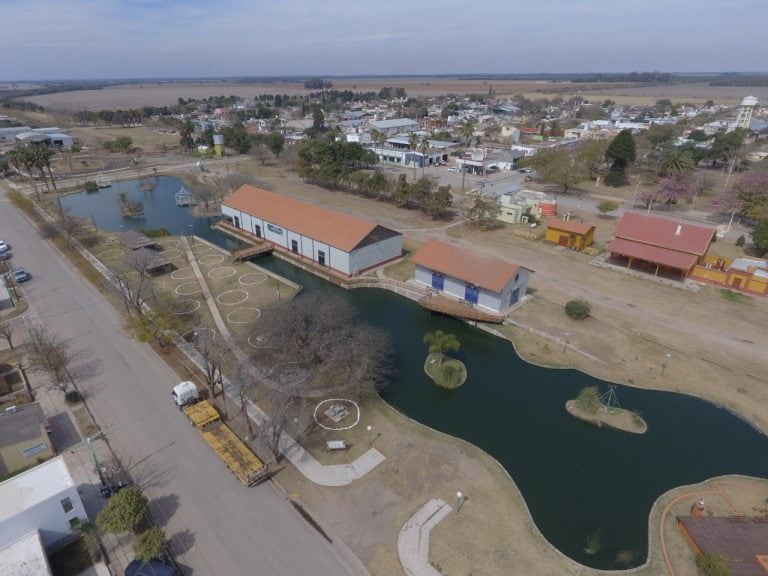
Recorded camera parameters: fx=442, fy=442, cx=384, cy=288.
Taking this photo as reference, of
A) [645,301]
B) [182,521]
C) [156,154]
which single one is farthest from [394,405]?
[156,154]

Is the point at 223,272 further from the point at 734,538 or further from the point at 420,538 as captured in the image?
the point at 734,538

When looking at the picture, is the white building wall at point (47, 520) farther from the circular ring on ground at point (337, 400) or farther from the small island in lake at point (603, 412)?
the small island in lake at point (603, 412)

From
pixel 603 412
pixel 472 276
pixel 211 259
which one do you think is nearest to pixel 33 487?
pixel 603 412

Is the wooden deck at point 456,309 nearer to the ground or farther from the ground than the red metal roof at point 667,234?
nearer to the ground

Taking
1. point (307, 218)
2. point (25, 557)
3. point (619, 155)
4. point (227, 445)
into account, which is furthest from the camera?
point (619, 155)

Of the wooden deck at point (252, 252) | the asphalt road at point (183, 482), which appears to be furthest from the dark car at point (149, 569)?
the wooden deck at point (252, 252)

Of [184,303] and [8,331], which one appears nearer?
[8,331]

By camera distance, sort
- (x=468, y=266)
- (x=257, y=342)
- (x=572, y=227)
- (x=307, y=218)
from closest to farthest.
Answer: (x=257, y=342) → (x=468, y=266) → (x=307, y=218) → (x=572, y=227)
